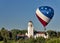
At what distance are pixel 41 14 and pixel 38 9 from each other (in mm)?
1130

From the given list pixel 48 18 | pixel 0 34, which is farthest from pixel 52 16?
pixel 0 34

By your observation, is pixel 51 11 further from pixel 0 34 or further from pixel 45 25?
pixel 0 34

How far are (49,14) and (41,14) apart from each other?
1.02m

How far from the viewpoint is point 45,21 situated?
39938 millimetres

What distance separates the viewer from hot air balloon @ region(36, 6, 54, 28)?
38341mm

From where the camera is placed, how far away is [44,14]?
127ft

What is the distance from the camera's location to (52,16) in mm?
39406

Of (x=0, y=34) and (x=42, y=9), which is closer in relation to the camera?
(x=42, y=9)

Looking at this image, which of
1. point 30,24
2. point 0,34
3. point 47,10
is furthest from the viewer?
point 30,24

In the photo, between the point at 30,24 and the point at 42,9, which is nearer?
the point at 42,9

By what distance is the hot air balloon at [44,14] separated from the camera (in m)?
38.3

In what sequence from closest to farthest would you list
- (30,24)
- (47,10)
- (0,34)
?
(47,10), (0,34), (30,24)

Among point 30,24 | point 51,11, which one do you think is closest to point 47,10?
point 51,11

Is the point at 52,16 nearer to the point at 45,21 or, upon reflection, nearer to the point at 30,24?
the point at 45,21
